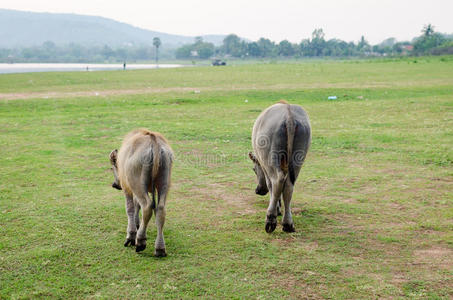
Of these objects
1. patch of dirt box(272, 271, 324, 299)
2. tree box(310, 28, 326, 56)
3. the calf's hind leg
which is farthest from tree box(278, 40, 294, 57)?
patch of dirt box(272, 271, 324, 299)

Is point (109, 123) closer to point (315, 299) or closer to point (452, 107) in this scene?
point (315, 299)

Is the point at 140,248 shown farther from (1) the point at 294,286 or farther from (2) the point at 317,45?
(2) the point at 317,45

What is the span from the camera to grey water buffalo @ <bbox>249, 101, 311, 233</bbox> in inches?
264

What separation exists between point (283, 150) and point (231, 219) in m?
1.60

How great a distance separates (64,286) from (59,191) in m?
4.02

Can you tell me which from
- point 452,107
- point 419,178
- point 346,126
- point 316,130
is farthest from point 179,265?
point 452,107

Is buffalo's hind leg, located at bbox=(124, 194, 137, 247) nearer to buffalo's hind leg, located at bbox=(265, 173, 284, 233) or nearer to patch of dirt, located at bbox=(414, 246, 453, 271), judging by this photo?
buffalo's hind leg, located at bbox=(265, 173, 284, 233)

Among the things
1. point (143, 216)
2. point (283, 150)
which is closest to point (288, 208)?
point (283, 150)

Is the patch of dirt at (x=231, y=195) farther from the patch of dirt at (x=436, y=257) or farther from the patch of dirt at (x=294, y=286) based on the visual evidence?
the patch of dirt at (x=436, y=257)

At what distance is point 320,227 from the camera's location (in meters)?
7.11

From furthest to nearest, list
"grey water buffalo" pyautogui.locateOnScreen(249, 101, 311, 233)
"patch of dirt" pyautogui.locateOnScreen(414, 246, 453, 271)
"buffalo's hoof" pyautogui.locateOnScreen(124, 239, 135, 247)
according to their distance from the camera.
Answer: "grey water buffalo" pyautogui.locateOnScreen(249, 101, 311, 233), "buffalo's hoof" pyautogui.locateOnScreen(124, 239, 135, 247), "patch of dirt" pyautogui.locateOnScreen(414, 246, 453, 271)

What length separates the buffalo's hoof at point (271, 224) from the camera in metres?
6.78

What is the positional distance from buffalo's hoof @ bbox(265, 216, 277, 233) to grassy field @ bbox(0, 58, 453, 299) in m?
0.11

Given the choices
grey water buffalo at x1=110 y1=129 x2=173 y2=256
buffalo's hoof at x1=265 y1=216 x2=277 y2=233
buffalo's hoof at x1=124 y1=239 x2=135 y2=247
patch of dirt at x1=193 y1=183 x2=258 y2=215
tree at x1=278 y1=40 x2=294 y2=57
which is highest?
tree at x1=278 y1=40 x2=294 y2=57
